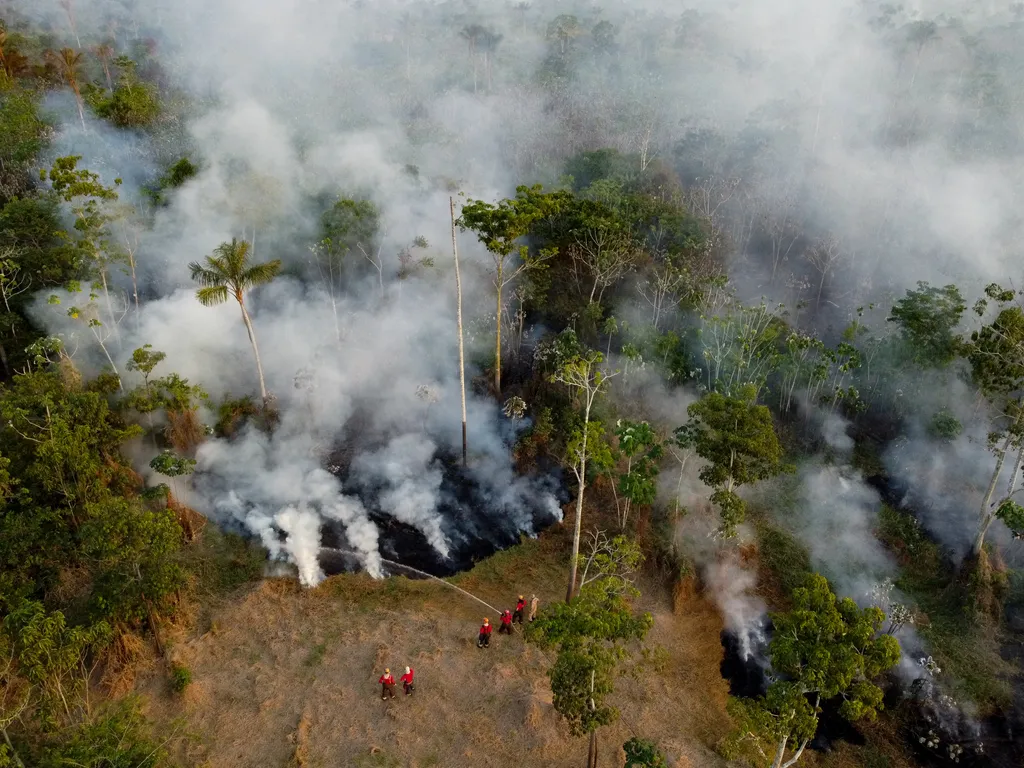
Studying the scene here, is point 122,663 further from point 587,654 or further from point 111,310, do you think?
point 111,310

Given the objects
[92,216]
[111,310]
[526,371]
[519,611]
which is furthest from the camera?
[526,371]

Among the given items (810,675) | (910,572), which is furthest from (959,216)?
(810,675)

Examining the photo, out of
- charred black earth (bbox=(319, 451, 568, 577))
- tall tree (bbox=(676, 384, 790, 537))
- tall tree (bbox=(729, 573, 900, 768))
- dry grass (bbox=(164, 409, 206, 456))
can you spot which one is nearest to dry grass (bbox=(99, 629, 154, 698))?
charred black earth (bbox=(319, 451, 568, 577))

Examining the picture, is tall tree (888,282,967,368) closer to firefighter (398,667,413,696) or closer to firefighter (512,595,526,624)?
firefighter (512,595,526,624)

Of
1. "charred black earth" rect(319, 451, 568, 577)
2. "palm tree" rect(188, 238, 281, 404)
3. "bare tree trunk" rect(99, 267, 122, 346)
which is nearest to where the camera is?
"charred black earth" rect(319, 451, 568, 577)

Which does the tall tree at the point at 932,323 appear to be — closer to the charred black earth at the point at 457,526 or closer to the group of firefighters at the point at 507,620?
the charred black earth at the point at 457,526

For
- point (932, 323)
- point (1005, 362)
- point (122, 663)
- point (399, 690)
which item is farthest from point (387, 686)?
point (932, 323)
